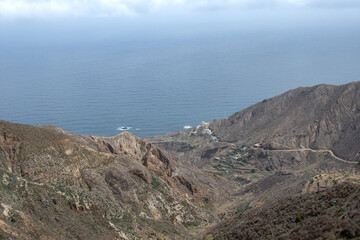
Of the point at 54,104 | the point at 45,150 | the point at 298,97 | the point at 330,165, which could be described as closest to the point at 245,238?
the point at 45,150

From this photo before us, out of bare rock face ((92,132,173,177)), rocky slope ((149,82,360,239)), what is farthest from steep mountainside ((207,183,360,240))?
bare rock face ((92,132,173,177))

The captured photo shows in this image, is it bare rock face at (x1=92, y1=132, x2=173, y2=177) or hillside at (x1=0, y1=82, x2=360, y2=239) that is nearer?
hillside at (x1=0, y1=82, x2=360, y2=239)

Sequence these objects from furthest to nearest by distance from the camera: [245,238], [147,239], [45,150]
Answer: [45,150], [147,239], [245,238]

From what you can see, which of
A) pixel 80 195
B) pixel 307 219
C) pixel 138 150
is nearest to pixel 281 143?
pixel 138 150

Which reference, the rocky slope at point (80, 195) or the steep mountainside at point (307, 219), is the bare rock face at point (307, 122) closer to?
the rocky slope at point (80, 195)

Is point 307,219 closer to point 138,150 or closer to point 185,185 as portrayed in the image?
point 185,185

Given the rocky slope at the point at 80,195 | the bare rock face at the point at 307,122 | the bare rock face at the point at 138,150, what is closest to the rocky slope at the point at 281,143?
the bare rock face at the point at 307,122

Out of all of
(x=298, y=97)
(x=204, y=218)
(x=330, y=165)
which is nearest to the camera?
(x=204, y=218)

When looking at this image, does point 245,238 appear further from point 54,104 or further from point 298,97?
point 54,104

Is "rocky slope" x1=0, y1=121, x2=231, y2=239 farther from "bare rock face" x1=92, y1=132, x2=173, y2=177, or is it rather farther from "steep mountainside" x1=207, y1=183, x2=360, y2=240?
"steep mountainside" x1=207, y1=183, x2=360, y2=240
